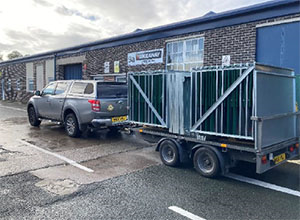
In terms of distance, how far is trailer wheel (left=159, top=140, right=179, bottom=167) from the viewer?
5699 millimetres

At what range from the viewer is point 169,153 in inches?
233

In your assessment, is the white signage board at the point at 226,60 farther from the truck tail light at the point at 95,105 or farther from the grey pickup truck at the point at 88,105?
the truck tail light at the point at 95,105

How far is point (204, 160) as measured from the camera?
5.26 metres

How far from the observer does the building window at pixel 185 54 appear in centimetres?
1052

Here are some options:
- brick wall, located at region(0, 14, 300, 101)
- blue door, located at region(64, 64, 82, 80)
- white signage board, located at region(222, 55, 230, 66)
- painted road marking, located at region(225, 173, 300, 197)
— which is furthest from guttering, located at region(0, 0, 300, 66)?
painted road marking, located at region(225, 173, 300, 197)

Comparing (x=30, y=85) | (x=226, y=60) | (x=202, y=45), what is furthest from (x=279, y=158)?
(x=30, y=85)

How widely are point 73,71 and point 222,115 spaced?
1519cm

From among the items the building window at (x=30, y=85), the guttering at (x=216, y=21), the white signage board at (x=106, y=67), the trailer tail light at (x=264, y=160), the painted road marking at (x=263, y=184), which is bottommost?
the painted road marking at (x=263, y=184)

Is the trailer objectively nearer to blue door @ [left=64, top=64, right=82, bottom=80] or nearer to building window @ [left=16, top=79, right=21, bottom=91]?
blue door @ [left=64, top=64, right=82, bottom=80]

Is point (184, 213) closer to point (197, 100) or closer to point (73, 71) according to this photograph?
point (197, 100)

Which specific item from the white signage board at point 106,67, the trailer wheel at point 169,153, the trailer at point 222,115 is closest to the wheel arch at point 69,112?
the trailer at point 222,115

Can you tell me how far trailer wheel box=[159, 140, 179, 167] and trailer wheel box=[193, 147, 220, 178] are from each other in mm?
492

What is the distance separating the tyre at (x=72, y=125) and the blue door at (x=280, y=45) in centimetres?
619

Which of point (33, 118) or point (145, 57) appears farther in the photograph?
point (145, 57)
